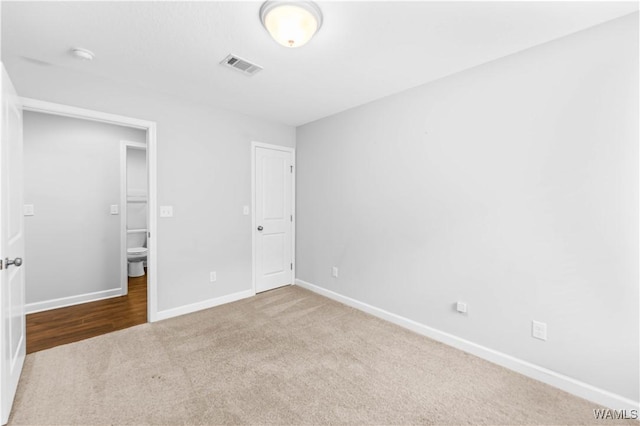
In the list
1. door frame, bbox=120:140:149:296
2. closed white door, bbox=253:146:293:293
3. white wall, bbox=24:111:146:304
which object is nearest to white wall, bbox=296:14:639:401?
closed white door, bbox=253:146:293:293

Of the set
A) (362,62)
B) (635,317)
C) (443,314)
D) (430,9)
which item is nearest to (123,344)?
(443,314)

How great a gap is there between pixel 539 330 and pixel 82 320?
14.0 feet

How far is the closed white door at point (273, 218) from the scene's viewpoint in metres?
3.86

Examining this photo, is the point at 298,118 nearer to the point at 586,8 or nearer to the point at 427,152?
the point at 427,152

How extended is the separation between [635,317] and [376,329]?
1.84 m

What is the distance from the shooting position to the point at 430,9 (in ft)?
5.56

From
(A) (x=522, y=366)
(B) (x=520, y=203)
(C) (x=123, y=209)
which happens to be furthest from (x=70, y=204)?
(A) (x=522, y=366)

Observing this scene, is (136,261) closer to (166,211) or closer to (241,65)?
(166,211)

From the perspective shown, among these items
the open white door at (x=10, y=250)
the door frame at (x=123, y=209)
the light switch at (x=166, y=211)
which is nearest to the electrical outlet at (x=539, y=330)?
the open white door at (x=10, y=250)

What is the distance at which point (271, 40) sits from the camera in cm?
202

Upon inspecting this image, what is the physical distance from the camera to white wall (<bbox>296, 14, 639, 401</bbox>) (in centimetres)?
177

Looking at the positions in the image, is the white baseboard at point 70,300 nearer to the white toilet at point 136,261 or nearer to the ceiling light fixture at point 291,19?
the white toilet at point 136,261

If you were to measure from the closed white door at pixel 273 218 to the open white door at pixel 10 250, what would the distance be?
7.21 ft

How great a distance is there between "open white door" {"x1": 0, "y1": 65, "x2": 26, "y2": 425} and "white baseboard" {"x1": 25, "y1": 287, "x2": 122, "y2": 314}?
153 cm
